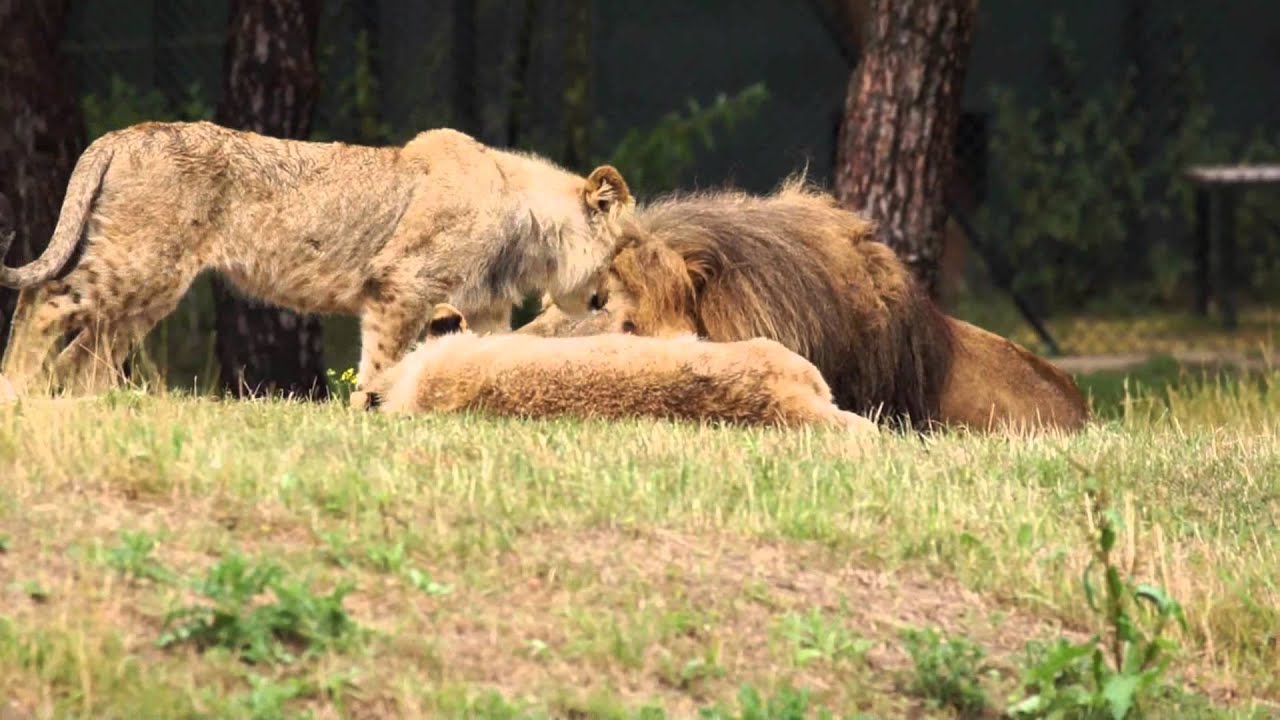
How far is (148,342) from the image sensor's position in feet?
41.5

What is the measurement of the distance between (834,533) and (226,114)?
609cm

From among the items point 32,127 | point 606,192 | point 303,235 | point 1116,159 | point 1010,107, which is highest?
point 32,127

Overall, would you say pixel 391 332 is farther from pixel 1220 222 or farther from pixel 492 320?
pixel 1220 222

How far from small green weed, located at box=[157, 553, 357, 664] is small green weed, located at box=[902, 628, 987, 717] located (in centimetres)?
116

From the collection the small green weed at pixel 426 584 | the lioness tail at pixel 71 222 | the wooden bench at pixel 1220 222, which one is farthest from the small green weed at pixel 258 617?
the wooden bench at pixel 1220 222

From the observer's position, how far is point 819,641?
434 cm

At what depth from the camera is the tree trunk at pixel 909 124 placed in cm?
980

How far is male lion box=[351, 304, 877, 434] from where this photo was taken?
239 inches

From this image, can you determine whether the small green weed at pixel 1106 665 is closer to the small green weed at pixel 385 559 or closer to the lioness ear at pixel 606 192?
the small green weed at pixel 385 559

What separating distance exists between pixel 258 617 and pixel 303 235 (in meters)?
3.93

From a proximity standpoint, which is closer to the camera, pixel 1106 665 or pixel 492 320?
pixel 1106 665

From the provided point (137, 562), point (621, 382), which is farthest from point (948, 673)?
point (621, 382)

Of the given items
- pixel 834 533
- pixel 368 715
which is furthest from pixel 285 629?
pixel 834 533

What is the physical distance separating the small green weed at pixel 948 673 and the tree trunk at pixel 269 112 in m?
6.04
